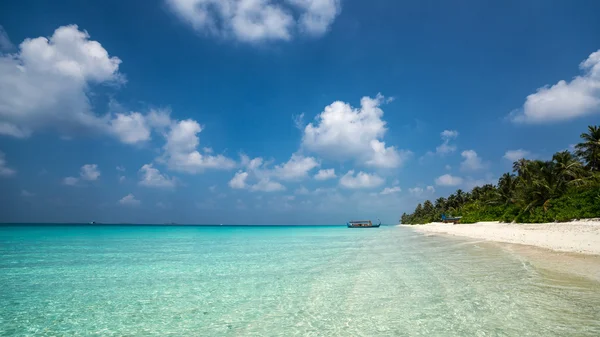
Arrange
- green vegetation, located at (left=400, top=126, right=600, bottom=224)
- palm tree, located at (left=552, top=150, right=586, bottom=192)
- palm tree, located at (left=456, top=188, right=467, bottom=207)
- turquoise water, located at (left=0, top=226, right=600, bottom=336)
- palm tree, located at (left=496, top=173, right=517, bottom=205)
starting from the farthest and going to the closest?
palm tree, located at (left=456, top=188, right=467, bottom=207) < palm tree, located at (left=496, top=173, right=517, bottom=205) < palm tree, located at (left=552, top=150, right=586, bottom=192) < green vegetation, located at (left=400, top=126, right=600, bottom=224) < turquoise water, located at (left=0, top=226, right=600, bottom=336)

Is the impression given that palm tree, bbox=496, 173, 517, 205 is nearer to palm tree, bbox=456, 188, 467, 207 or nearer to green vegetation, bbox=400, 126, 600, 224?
green vegetation, bbox=400, 126, 600, 224

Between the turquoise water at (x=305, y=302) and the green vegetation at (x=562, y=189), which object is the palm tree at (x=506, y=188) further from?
the turquoise water at (x=305, y=302)

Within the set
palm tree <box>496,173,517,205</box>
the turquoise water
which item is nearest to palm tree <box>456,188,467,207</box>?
palm tree <box>496,173,517,205</box>

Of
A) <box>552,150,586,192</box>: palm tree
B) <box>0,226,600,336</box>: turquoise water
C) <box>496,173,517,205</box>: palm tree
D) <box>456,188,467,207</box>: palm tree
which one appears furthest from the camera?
<box>456,188,467,207</box>: palm tree

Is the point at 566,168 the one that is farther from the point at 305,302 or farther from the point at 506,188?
the point at 305,302

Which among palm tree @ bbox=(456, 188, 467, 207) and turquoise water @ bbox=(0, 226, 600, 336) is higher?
palm tree @ bbox=(456, 188, 467, 207)

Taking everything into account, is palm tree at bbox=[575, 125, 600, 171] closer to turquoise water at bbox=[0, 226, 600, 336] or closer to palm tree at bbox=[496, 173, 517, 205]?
palm tree at bbox=[496, 173, 517, 205]

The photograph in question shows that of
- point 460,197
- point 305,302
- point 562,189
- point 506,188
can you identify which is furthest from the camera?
point 460,197

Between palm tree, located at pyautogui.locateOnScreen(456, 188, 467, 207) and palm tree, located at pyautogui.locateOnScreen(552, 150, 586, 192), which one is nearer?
palm tree, located at pyautogui.locateOnScreen(552, 150, 586, 192)

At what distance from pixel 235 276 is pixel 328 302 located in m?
5.81

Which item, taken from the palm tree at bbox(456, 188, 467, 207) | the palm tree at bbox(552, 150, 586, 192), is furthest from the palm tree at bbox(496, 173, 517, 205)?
the palm tree at bbox(456, 188, 467, 207)

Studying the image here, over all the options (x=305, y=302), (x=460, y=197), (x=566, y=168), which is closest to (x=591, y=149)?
(x=566, y=168)

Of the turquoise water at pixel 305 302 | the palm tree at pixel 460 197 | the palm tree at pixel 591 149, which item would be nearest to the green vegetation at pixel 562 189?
the palm tree at pixel 591 149

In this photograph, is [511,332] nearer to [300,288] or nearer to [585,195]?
[300,288]
